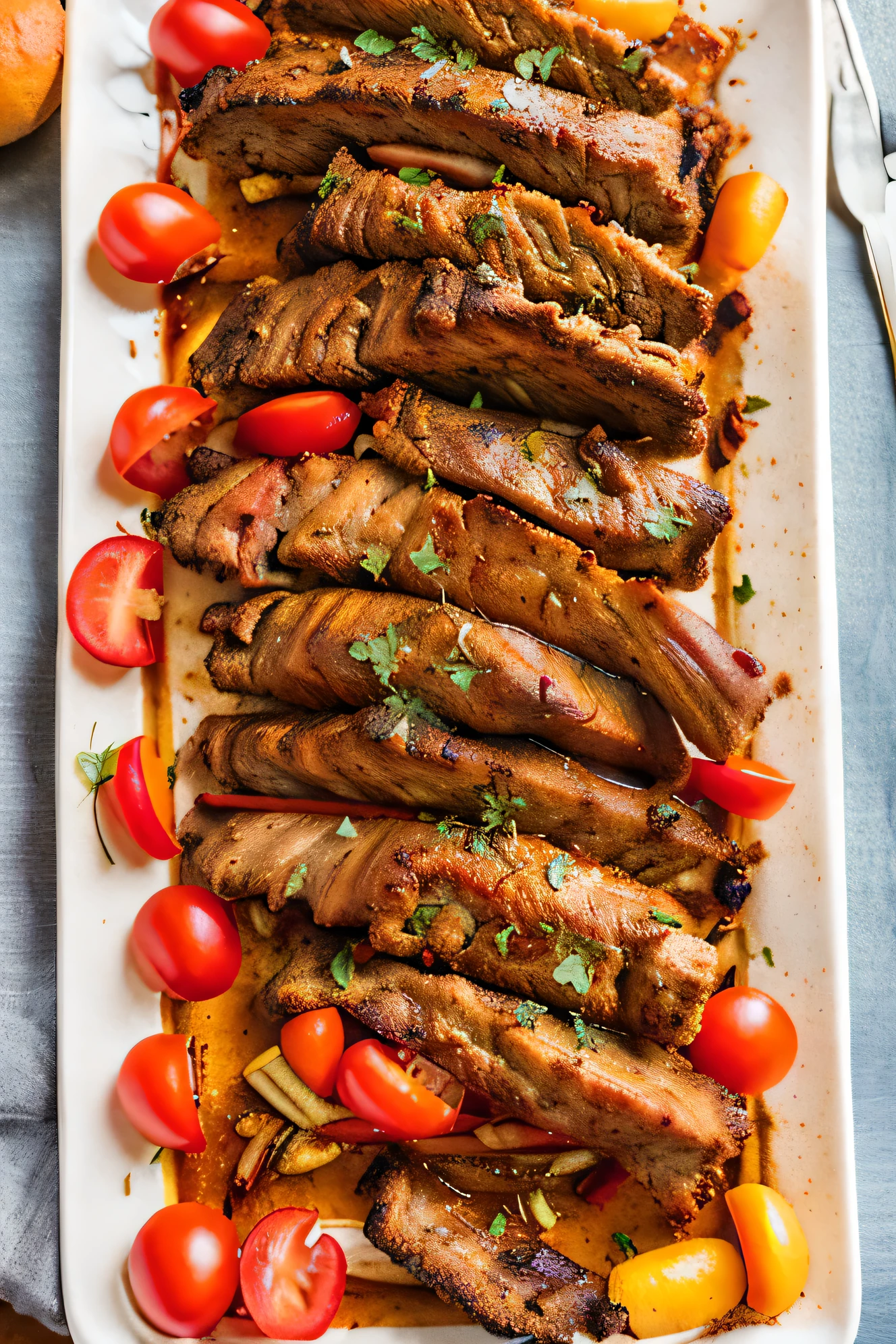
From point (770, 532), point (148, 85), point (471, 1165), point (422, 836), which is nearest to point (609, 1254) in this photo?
point (471, 1165)

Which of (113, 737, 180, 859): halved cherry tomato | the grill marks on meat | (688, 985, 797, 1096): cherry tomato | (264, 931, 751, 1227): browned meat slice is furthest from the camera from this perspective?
(113, 737, 180, 859): halved cherry tomato

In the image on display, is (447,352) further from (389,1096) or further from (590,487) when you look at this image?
(389,1096)

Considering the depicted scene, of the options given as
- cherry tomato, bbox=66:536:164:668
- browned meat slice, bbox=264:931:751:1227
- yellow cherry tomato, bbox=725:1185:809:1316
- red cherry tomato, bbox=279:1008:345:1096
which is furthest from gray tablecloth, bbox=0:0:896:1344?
browned meat slice, bbox=264:931:751:1227

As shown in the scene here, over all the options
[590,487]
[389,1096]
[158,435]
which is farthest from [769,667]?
[158,435]

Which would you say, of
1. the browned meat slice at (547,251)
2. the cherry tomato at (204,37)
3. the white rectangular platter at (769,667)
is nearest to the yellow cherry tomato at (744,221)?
the white rectangular platter at (769,667)

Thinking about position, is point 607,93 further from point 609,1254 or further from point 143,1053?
point 609,1254

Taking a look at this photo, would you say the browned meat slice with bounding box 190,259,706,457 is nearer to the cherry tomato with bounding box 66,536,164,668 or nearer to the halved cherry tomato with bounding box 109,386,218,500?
the halved cherry tomato with bounding box 109,386,218,500
